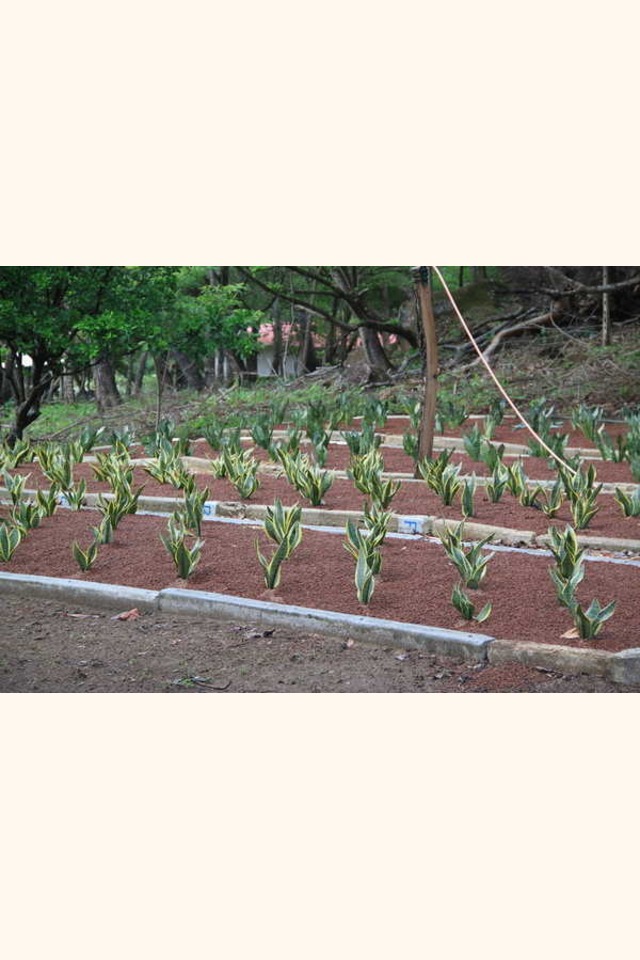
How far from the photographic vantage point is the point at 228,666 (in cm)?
345

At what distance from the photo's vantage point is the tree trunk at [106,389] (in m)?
6.80

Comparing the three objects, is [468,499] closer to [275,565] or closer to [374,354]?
[275,565]

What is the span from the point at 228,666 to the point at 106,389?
4005 mm

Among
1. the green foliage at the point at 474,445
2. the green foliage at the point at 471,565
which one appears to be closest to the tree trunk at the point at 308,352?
the green foliage at the point at 474,445

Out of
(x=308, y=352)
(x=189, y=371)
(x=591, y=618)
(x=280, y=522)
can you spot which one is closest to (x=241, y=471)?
(x=280, y=522)

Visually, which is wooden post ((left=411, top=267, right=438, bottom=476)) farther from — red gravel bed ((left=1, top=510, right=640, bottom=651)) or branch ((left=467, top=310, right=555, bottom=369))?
branch ((left=467, top=310, right=555, bottom=369))

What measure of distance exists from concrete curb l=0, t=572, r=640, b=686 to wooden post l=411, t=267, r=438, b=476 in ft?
8.03

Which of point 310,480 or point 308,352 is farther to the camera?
point 308,352

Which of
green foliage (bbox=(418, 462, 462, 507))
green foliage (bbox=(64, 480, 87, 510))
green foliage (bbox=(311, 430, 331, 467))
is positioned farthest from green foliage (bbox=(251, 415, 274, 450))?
green foliage (bbox=(64, 480, 87, 510))

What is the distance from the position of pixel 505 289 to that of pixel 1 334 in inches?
248

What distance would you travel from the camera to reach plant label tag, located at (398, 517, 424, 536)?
4.96 m

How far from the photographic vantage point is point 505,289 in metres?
10.7
